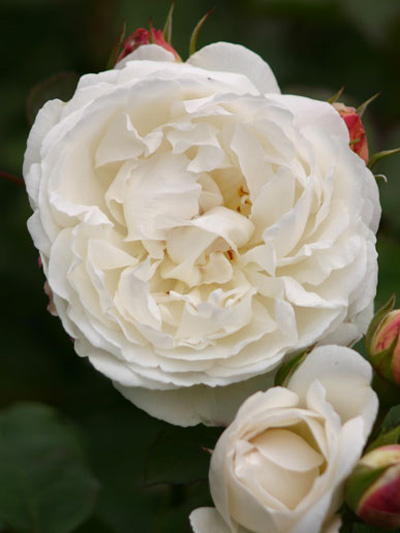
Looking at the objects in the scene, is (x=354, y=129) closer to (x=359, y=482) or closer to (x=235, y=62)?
(x=235, y=62)

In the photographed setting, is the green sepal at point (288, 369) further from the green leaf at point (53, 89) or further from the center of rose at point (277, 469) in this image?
the green leaf at point (53, 89)

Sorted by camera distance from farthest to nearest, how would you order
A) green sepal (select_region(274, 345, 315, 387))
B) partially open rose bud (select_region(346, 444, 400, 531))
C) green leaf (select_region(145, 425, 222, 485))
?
1. green leaf (select_region(145, 425, 222, 485))
2. green sepal (select_region(274, 345, 315, 387))
3. partially open rose bud (select_region(346, 444, 400, 531))

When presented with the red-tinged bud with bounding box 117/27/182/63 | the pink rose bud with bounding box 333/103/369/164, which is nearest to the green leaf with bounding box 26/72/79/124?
the red-tinged bud with bounding box 117/27/182/63

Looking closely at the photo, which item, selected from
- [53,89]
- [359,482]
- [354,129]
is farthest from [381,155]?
[53,89]

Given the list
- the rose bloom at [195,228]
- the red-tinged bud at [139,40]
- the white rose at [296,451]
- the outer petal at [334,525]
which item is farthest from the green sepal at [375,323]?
the red-tinged bud at [139,40]

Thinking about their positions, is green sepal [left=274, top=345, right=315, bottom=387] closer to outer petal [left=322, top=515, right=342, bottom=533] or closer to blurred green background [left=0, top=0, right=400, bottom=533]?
outer petal [left=322, top=515, right=342, bottom=533]

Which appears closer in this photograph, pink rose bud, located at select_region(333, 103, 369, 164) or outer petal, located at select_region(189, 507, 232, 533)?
outer petal, located at select_region(189, 507, 232, 533)

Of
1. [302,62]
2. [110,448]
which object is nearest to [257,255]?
[110,448]
